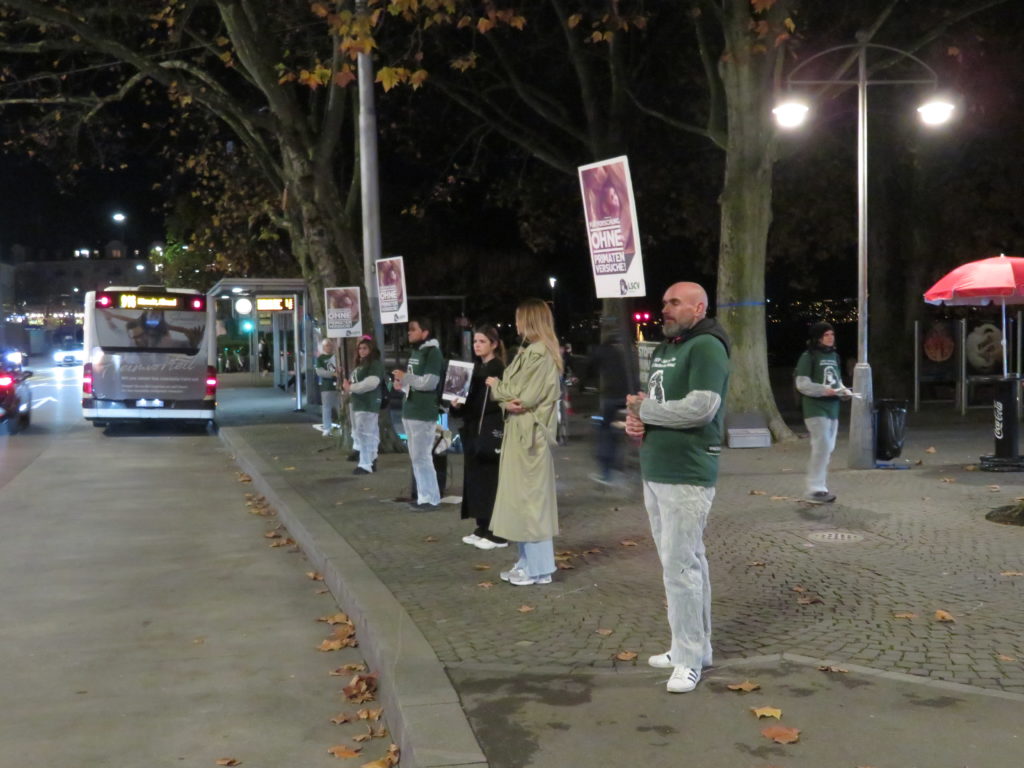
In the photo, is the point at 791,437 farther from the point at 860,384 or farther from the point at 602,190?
the point at 602,190

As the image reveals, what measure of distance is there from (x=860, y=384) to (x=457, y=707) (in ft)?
33.0

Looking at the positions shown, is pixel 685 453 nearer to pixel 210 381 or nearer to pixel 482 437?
pixel 482 437

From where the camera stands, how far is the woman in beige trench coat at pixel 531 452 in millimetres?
7605

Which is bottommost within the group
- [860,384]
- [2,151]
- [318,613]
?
[318,613]

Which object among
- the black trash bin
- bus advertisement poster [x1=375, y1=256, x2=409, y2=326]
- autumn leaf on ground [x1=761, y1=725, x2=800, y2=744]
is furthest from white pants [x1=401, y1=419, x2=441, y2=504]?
autumn leaf on ground [x1=761, y1=725, x2=800, y2=744]

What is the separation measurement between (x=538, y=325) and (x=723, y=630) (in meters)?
2.44

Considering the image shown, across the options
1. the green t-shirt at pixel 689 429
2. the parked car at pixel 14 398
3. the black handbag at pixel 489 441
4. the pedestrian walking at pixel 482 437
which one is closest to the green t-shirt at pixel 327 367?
the parked car at pixel 14 398

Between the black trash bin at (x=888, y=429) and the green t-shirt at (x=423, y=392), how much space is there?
18.5 ft

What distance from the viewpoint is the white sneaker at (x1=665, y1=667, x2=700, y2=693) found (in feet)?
17.4

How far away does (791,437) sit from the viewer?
16906 millimetres

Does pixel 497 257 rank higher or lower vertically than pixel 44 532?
higher

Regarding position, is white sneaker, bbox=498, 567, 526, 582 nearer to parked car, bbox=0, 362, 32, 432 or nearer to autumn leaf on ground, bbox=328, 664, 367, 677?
autumn leaf on ground, bbox=328, 664, 367, 677

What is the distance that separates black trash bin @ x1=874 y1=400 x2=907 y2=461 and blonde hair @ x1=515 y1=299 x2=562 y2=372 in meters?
6.99

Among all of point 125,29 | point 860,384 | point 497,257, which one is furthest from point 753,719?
point 497,257
